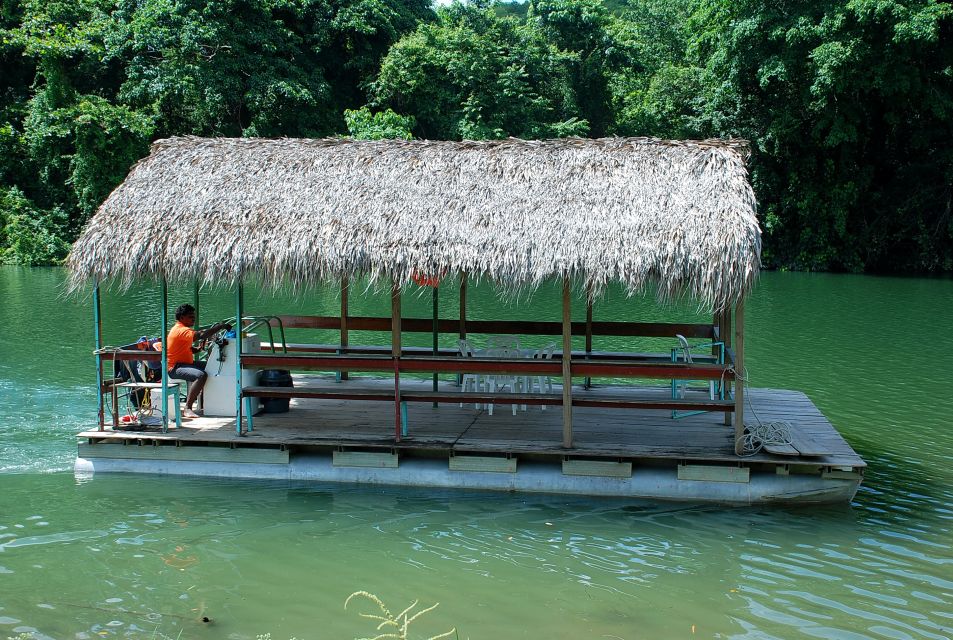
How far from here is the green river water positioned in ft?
21.2

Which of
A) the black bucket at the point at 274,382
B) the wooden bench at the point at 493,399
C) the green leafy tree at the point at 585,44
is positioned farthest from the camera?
the green leafy tree at the point at 585,44

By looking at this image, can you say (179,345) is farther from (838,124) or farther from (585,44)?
(585,44)

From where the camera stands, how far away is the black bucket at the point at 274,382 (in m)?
10.2

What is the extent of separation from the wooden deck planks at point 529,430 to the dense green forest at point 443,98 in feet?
68.4

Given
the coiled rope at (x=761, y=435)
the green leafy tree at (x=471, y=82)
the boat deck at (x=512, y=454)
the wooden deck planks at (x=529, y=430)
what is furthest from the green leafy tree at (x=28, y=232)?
the coiled rope at (x=761, y=435)

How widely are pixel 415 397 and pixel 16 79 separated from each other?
34832 millimetres

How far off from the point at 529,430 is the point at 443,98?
90.6ft

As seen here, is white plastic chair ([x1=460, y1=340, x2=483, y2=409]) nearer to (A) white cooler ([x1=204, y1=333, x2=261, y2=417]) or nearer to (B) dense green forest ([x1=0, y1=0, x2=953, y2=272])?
(A) white cooler ([x1=204, y1=333, x2=261, y2=417])

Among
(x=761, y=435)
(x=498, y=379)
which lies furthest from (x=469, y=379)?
(x=761, y=435)

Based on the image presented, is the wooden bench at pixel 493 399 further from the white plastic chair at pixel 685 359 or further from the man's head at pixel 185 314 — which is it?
the man's head at pixel 185 314

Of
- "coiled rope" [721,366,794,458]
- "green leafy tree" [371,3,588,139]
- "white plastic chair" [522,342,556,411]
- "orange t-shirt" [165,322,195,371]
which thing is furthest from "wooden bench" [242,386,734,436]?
"green leafy tree" [371,3,588,139]

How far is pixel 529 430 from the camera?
981 centimetres

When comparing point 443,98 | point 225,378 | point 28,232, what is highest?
point 443,98

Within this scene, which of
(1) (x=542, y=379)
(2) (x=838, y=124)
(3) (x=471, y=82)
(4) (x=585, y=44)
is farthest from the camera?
(4) (x=585, y=44)
